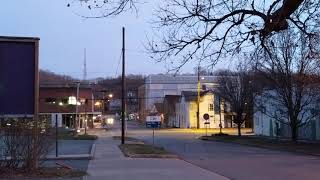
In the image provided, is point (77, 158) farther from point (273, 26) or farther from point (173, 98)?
point (173, 98)

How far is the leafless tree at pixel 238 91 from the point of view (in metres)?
64.2

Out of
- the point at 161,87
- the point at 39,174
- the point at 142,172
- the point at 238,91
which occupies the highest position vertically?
the point at 161,87

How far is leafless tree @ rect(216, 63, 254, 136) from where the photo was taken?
64181 mm

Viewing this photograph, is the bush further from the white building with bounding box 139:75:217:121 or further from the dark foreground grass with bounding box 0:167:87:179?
the white building with bounding box 139:75:217:121

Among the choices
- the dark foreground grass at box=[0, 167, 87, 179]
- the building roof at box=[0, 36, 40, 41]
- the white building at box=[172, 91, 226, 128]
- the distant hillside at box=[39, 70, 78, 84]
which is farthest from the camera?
the distant hillside at box=[39, 70, 78, 84]

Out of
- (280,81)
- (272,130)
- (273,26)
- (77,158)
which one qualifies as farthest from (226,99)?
(273,26)

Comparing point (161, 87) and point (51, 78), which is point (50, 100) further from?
point (161, 87)

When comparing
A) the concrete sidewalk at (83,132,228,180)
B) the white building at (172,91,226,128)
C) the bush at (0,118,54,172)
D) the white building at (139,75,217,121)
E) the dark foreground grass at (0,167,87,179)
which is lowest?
the concrete sidewalk at (83,132,228,180)

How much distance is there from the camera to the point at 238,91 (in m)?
66.5

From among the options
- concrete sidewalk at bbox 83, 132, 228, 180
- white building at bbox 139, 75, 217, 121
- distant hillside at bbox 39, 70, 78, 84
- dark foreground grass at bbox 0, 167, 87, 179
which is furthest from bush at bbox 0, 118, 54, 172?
white building at bbox 139, 75, 217, 121

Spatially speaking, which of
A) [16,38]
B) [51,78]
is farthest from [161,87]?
[16,38]

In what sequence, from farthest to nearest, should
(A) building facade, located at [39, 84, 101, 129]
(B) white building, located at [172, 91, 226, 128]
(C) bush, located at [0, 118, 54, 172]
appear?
(B) white building, located at [172, 91, 226, 128], (A) building facade, located at [39, 84, 101, 129], (C) bush, located at [0, 118, 54, 172]

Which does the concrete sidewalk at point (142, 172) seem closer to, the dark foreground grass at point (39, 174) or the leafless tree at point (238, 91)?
the dark foreground grass at point (39, 174)

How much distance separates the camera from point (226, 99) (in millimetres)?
67688
